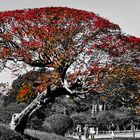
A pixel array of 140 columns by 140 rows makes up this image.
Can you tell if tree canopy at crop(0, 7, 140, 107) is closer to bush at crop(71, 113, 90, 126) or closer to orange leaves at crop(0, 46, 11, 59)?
orange leaves at crop(0, 46, 11, 59)

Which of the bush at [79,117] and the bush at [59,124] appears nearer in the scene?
the bush at [59,124]

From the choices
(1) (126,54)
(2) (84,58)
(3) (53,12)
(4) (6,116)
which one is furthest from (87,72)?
(4) (6,116)

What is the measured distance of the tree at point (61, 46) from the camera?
2455 centimetres

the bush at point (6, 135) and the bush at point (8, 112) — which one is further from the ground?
the bush at point (8, 112)

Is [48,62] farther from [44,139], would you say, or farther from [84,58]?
[44,139]

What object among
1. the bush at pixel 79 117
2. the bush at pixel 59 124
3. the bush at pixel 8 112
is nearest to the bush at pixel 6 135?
the bush at pixel 59 124

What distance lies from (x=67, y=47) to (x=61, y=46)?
0.37 metres

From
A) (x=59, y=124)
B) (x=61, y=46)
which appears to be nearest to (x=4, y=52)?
(x=61, y=46)

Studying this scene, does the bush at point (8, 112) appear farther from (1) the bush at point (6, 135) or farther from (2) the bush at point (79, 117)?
(1) the bush at point (6, 135)

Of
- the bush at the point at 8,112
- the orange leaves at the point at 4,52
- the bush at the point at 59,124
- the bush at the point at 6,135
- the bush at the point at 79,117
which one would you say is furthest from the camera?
the bush at the point at 79,117

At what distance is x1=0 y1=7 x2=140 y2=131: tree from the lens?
24547 mm

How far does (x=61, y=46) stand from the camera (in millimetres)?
25047

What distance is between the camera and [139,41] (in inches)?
1073

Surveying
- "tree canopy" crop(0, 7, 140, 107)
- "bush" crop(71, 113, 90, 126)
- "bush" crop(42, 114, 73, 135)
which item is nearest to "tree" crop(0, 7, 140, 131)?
"tree canopy" crop(0, 7, 140, 107)
